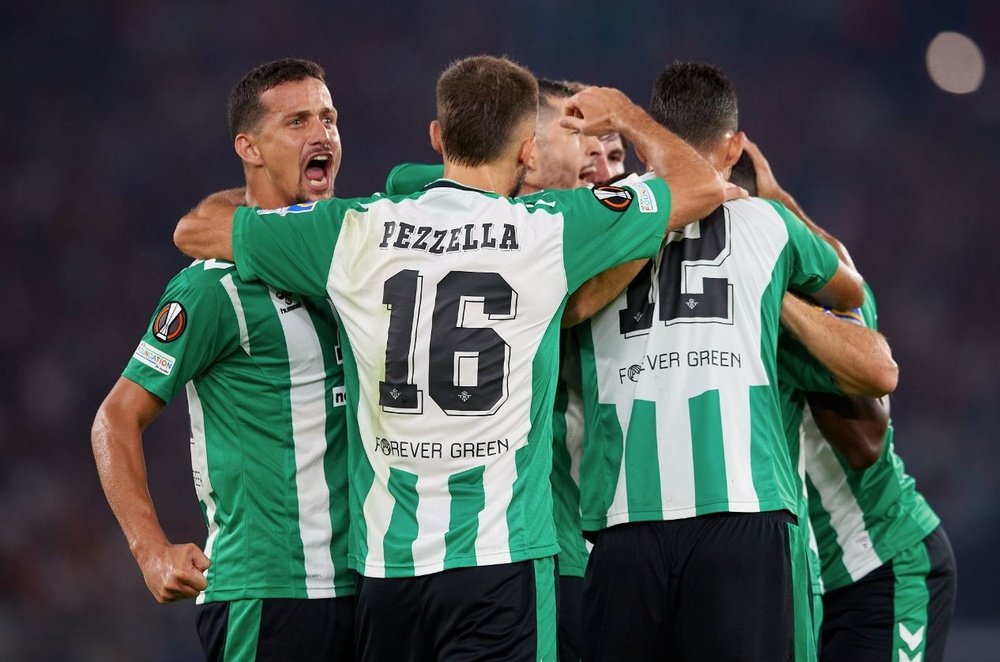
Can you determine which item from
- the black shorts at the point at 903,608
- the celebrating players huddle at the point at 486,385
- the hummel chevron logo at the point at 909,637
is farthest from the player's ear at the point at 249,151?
the hummel chevron logo at the point at 909,637

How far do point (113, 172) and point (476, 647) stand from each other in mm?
→ 7481

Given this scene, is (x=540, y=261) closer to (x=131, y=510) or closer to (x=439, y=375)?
(x=439, y=375)

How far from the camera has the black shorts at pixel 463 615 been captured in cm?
298

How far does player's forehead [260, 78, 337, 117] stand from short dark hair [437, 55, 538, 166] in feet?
2.31

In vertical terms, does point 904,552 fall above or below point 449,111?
below

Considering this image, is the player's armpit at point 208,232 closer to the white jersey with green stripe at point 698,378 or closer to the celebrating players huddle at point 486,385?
the celebrating players huddle at point 486,385

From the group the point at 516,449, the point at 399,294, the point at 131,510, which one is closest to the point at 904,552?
the point at 516,449

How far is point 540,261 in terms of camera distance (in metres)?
3.16

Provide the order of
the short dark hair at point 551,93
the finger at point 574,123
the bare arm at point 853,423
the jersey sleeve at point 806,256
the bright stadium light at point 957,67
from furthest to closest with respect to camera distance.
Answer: the bright stadium light at point 957,67 < the short dark hair at point 551,93 < the bare arm at point 853,423 < the finger at point 574,123 < the jersey sleeve at point 806,256

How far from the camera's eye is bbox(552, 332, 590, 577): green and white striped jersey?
3986 mm

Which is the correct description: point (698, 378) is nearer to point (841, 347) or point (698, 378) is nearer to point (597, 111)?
point (841, 347)

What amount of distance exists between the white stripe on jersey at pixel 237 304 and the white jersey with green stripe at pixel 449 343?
0.16 metres

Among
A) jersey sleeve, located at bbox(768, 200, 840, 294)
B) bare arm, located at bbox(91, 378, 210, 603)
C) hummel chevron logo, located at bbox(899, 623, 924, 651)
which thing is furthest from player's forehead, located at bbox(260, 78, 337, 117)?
hummel chevron logo, located at bbox(899, 623, 924, 651)

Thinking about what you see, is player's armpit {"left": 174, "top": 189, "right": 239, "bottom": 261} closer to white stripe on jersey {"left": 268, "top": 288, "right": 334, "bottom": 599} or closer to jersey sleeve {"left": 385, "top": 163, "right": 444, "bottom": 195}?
white stripe on jersey {"left": 268, "top": 288, "right": 334, "bottom": 599}
